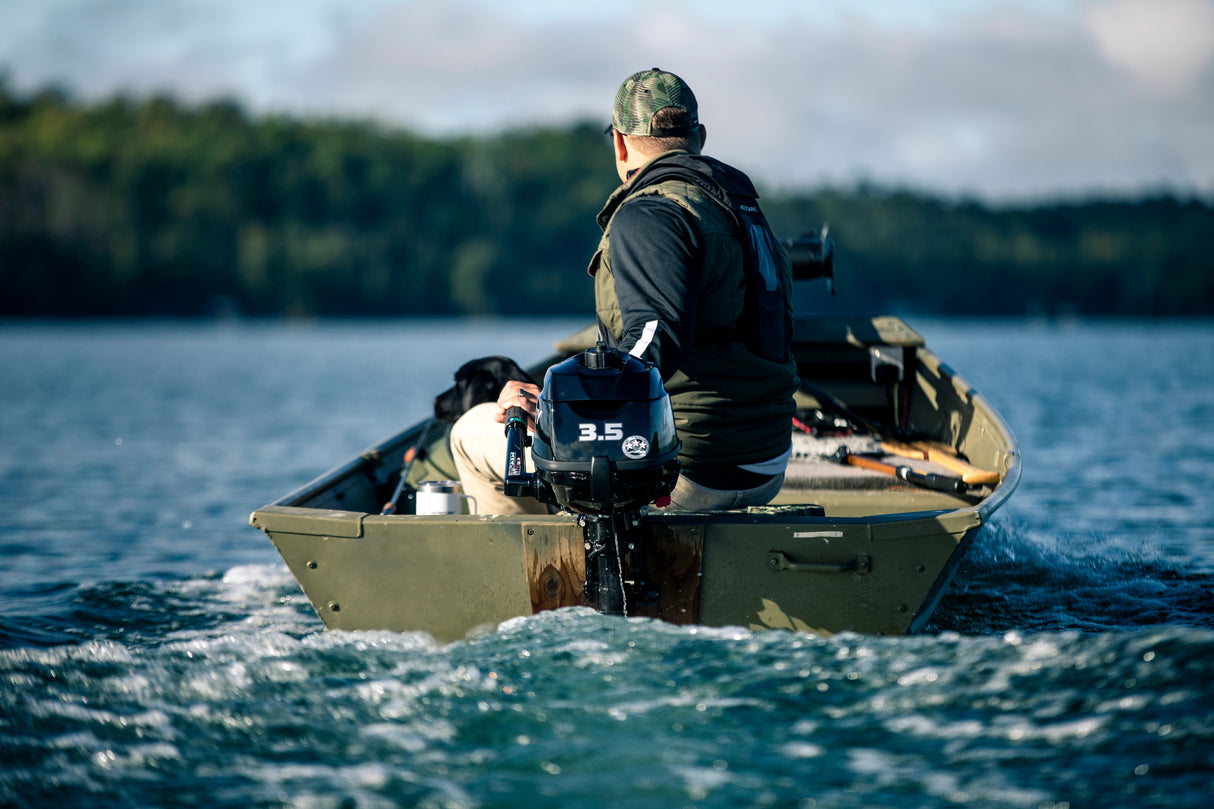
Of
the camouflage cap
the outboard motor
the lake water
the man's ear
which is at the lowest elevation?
the lake water

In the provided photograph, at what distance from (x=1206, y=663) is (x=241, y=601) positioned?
4.46 metres

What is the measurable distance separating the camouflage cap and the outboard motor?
856 millimetres

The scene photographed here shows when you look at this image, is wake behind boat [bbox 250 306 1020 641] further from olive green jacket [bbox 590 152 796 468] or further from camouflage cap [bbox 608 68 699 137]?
camouflage cap [bbox 608 68 699 137]

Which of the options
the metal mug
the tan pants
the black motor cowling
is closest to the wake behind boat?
the tan pants

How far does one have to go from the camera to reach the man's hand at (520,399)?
3916mm

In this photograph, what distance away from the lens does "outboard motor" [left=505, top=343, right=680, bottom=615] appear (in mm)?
3395

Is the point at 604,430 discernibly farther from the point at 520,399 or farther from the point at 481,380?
the point at 481,380

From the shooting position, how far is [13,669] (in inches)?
148

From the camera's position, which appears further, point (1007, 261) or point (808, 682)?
point (1007, 261)

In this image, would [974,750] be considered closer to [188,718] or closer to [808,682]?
[808,682]

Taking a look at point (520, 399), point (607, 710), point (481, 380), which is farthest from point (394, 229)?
point (607, 710)

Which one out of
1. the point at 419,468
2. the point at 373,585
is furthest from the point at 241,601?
the point at 373,585

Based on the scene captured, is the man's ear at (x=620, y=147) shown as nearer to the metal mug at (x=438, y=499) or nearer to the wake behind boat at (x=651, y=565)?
the wake behind boat at (x=651, y=565)

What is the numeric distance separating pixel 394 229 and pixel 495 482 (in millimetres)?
83515
